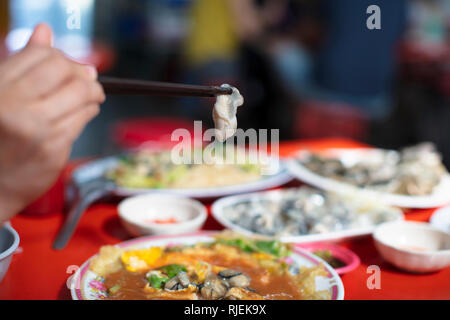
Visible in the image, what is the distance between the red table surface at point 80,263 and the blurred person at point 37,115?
435mm

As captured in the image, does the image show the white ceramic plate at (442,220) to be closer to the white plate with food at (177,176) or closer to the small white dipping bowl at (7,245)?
the white plate with food at (177,176)

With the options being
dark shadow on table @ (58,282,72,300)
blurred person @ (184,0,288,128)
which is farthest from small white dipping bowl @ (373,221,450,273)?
blurred person @ (184,0,288,128)

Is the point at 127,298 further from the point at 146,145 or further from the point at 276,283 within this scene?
the point at 146,145

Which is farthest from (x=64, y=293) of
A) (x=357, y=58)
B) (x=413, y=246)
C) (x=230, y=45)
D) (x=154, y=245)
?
(x=230, y=45)

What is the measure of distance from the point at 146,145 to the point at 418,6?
20.6 feet

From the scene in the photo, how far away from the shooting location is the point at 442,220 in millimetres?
1669

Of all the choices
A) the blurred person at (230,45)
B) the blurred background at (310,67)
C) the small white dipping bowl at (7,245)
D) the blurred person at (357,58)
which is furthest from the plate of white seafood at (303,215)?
the blurred person at (230,45)

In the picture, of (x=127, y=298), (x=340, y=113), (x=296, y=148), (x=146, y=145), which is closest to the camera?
Result: (x=127, y=298)

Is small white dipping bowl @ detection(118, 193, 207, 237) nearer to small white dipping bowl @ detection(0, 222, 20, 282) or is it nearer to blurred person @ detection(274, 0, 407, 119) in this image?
small white dipping bowl @ detection(0, 222, 20, 282)

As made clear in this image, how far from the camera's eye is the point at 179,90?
3.33ft

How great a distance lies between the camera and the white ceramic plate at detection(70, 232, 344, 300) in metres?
1.10

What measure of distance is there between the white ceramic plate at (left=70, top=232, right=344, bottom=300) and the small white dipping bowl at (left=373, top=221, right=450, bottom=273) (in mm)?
245

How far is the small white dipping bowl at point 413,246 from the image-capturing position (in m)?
1.33
